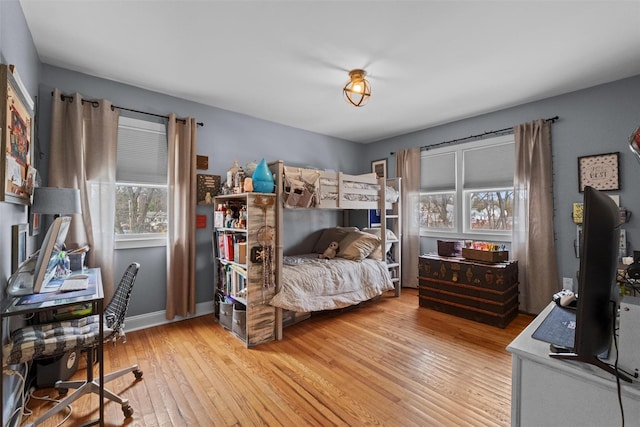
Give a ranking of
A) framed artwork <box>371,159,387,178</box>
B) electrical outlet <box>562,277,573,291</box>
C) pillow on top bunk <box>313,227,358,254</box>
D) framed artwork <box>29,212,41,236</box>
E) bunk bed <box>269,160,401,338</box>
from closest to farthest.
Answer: framed artwork <box>29,212,41,236</box> → bunk bed <box>269,160,401,338</box> → electrical outlet <box>562,277,573,291</box> → pillow on top bunk <box>313,227,358,254</box> → framed artwork <box>371,159,387,178</box>

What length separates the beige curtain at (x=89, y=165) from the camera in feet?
8.36

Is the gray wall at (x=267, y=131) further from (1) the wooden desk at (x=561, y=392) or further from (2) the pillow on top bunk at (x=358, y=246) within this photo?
(1) the wooden desk at (x=561, y=392)

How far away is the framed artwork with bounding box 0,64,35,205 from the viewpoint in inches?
55.2

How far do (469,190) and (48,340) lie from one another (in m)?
4.40

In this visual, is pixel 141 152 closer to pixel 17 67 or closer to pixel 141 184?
pixel 141 184

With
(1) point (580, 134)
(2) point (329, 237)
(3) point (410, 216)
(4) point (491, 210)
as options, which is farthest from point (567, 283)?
(2) point (329, 237)

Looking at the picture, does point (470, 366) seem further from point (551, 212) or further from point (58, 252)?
point (58, 252)

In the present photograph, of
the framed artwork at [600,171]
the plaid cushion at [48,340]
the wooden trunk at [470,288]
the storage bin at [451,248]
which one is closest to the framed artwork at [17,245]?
the plaid cushion at [48,340]

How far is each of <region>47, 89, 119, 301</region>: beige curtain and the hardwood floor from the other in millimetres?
1002

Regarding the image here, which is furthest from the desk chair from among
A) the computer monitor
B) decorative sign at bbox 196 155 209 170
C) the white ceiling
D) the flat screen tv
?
the flat screen tv

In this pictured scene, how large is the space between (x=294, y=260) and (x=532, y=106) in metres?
3.42

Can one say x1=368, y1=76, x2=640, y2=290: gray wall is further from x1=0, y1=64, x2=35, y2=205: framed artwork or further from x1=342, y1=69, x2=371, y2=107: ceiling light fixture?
x1=0, y1=64, x2=35, y2=205: framed artwork

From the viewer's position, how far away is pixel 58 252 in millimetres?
2055

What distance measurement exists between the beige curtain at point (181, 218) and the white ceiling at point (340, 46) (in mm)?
489
